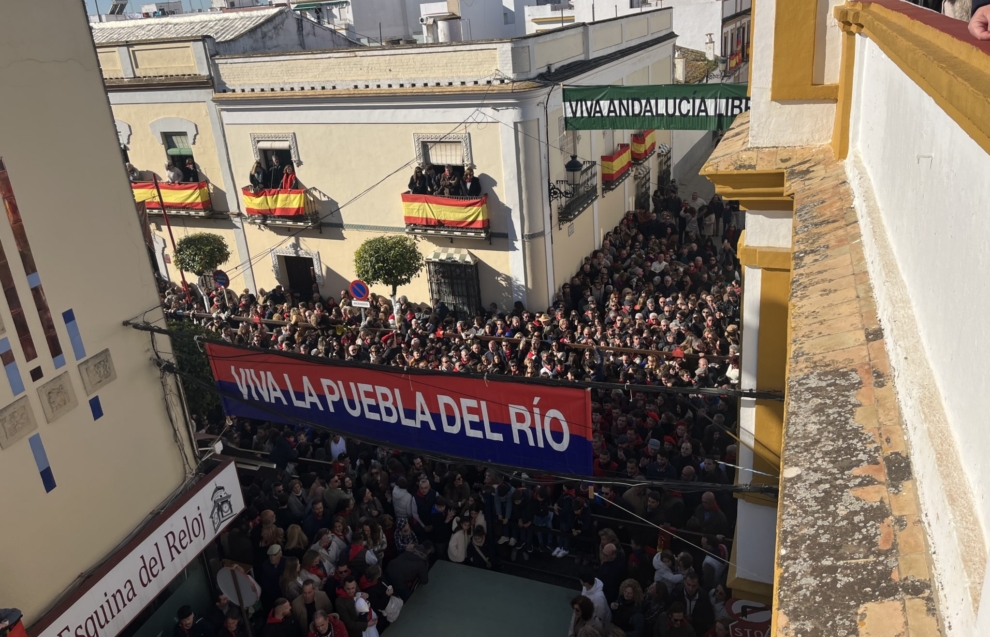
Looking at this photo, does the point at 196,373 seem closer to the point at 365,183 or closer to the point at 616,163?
the point at 365,183

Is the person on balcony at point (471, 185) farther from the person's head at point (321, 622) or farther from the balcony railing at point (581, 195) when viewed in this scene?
the person's head at point (321, 622)

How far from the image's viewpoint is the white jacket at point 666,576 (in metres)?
8.07

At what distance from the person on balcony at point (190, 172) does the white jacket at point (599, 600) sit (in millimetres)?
15964

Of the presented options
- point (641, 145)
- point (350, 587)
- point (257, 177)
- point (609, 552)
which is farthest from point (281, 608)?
point (641, 145)

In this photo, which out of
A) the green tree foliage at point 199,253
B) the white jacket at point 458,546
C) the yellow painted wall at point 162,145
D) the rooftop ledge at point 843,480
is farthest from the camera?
the yellow painted wall at point 162,145

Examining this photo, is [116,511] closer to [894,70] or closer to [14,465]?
[14,465]

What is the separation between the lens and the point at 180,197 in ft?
65.0

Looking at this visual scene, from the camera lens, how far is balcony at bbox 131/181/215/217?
19.6 m

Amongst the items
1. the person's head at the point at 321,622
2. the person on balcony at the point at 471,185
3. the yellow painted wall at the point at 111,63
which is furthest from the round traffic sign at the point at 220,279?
the person's head at the point at 321,622

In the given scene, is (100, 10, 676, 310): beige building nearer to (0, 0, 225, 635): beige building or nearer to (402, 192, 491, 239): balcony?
(402, 192, 491, 239): balcony

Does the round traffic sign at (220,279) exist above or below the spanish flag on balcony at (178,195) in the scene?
below

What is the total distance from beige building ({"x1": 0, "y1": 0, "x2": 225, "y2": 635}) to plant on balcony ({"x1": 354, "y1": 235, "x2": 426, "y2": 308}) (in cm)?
855

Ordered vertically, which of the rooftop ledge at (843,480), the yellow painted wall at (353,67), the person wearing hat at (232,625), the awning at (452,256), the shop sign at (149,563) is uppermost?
the yellow painted wall at (353,67)

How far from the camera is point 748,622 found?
7164 millimetres
